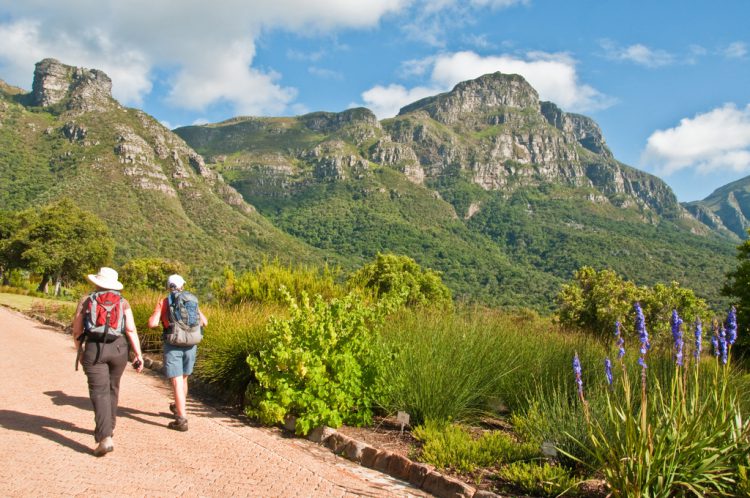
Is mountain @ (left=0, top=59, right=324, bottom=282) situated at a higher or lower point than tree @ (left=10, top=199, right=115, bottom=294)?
higher

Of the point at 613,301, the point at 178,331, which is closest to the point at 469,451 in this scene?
the point at 178,331

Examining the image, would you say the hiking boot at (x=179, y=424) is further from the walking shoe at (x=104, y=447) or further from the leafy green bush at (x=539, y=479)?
the leafy green bush at (x=539, y=479)

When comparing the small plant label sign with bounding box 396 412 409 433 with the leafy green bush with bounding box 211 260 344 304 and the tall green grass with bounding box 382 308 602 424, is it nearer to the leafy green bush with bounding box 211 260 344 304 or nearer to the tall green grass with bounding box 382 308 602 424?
the tall green grass with bounding box 382 308 602 424

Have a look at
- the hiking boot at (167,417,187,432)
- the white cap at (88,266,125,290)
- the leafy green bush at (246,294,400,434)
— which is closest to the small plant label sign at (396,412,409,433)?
the leafy green bush at (246,294,400,434)

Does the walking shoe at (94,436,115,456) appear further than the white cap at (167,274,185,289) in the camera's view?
No

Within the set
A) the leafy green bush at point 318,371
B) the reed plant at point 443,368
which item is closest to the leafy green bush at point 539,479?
the reed plant at point 443,368

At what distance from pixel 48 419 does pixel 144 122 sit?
127 metres

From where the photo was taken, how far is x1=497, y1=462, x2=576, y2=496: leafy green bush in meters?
4.18

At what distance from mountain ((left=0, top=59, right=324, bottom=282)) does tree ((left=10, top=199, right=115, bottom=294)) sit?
69.2 ft

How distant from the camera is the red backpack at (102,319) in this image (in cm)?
517

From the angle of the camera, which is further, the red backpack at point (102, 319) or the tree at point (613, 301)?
the tree at point (613, 301)

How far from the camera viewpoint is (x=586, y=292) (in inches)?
1352

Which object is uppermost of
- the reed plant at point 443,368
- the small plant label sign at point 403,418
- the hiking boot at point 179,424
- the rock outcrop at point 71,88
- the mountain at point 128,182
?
the rock outcrop at point 71,88

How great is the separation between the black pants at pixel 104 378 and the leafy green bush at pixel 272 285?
5.85 meters
